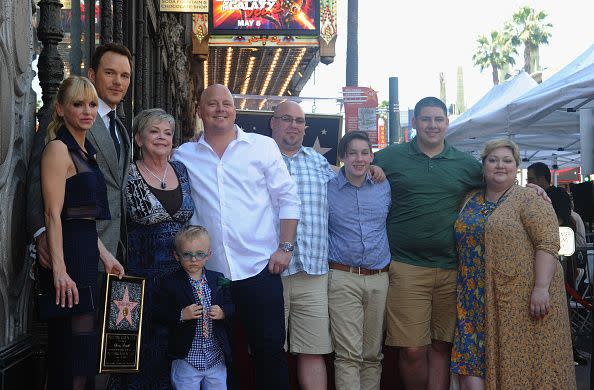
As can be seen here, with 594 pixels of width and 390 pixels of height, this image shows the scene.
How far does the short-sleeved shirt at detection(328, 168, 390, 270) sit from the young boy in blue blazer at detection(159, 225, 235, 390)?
1.17 meters

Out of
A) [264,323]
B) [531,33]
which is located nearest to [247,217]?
[264,323]

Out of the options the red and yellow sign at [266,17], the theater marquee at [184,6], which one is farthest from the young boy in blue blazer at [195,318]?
the red and yellow sign at [266,17]

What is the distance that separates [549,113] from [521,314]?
4414 millimetres

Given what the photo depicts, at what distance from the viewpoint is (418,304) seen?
221 inches

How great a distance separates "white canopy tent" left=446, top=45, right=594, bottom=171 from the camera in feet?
26.2

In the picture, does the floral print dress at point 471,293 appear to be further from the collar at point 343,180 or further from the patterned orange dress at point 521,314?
the collar at point 343,180

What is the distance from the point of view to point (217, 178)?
4.90m

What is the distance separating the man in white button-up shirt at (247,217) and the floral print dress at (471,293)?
4.11ft

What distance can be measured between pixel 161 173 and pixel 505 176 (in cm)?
237

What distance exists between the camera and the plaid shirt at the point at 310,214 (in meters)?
5.37

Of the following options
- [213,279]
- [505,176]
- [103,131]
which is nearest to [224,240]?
[213,279]

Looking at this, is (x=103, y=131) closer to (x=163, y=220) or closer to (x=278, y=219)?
(x=163, y=220)

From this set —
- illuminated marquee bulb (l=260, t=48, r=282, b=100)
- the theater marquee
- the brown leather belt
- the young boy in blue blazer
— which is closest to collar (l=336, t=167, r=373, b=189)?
the brown leather belt

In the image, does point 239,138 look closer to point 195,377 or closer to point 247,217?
point 247,217
